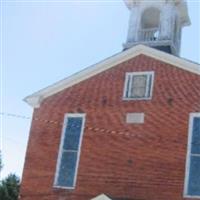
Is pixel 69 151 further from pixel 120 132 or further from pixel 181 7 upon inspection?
pixel 181 7

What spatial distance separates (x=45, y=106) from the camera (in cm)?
2175

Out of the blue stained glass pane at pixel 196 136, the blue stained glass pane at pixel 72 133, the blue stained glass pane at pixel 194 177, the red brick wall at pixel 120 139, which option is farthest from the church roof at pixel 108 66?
the blue stained glass pane at pixel 194 177

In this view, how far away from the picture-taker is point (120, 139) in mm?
19766

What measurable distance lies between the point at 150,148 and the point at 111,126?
1.87m

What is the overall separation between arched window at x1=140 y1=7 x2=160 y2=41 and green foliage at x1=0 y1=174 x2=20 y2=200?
17.7m

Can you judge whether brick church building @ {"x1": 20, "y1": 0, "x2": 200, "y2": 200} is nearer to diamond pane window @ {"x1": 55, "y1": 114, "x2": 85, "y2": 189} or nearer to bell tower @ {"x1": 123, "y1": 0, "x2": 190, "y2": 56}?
diamond pane window @ {"x1": 55, "y1": 114, "x2": 85, "y2": 189}

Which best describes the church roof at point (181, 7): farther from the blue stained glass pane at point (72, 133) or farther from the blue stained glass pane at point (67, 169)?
the blue stained glass pane at point (67, 169)

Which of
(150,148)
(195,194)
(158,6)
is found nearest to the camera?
(195,194)

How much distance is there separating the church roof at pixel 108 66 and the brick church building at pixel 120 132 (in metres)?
0.04

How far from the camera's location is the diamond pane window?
19969mm

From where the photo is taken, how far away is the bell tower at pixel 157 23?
23156 millimetres

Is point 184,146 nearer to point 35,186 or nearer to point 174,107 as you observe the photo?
point 174,107

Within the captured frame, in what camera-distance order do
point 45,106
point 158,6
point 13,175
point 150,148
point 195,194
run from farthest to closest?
point 13,175 < point 158,6 < point 45,106 < point 150,148 < point 195,194

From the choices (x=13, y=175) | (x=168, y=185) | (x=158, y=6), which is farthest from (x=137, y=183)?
(x=13, y=175)
